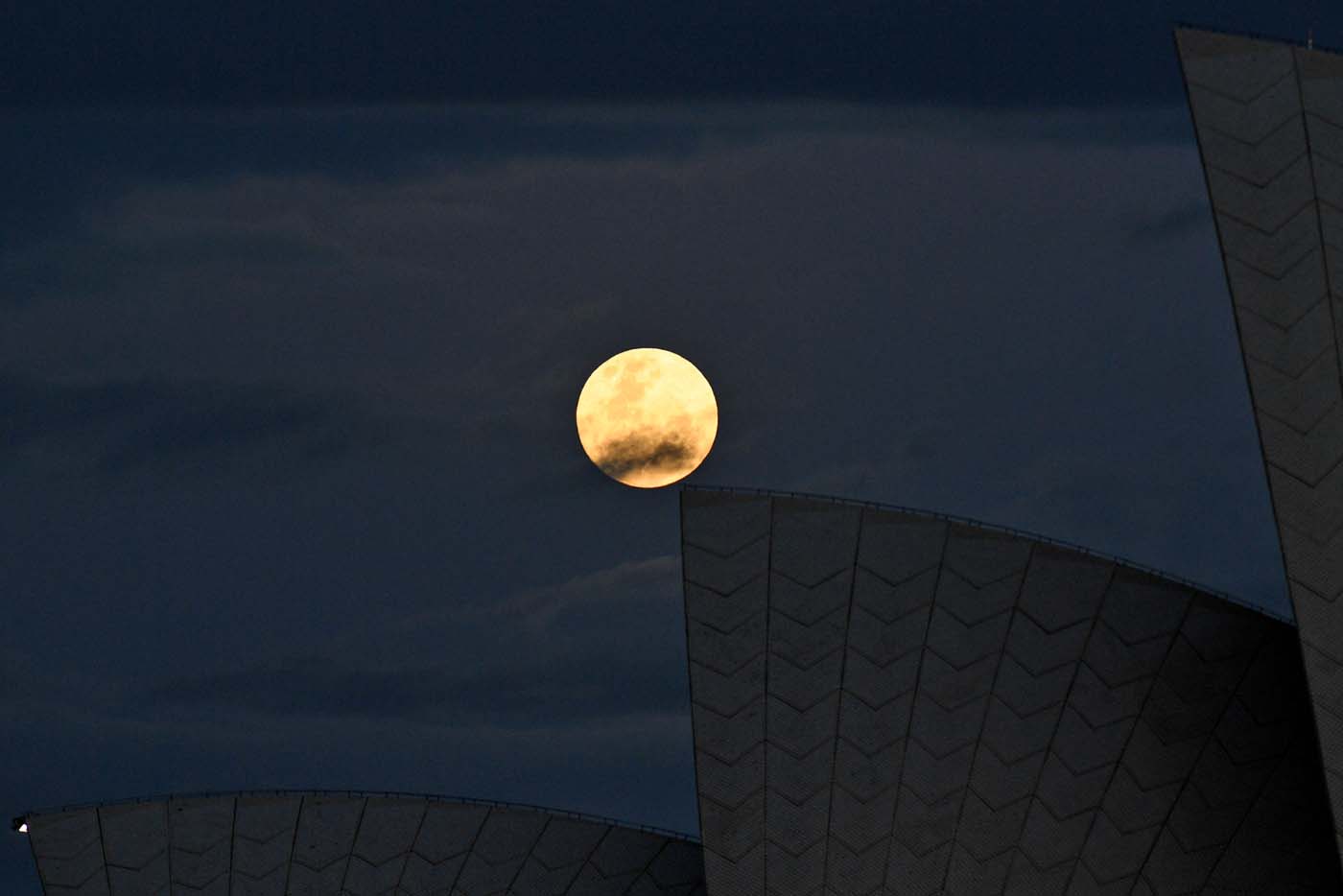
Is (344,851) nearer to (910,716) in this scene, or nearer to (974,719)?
(910,716)

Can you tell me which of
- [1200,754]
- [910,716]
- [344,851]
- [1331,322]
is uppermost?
[1331,322]

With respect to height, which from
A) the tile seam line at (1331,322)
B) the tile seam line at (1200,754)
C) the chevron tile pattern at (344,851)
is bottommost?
the chevron tile pattern at (344,851)

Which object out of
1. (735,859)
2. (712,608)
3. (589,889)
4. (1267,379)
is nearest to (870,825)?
(735,859)

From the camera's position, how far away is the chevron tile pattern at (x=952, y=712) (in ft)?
128

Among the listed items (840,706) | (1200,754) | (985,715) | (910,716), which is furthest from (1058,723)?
(840,706)

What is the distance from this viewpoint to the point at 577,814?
46.9 m

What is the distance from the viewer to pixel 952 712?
1581 inches

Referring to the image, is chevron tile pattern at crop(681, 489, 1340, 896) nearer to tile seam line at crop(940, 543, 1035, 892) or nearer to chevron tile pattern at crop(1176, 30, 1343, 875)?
tile seam line at crop(940, 543, 1035, 892)

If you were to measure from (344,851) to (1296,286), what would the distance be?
1064 inches

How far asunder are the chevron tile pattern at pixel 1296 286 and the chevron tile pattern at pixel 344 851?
63.3 ft

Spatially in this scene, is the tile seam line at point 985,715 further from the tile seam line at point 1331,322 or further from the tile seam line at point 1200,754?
the tile seam line at point 1331,322

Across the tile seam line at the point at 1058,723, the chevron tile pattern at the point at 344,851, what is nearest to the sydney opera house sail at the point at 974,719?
the tile seam line at the point at 1058,723

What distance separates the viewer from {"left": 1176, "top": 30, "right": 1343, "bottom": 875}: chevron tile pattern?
3234 cm

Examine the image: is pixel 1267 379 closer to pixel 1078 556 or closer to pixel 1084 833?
pixel 1078 556
